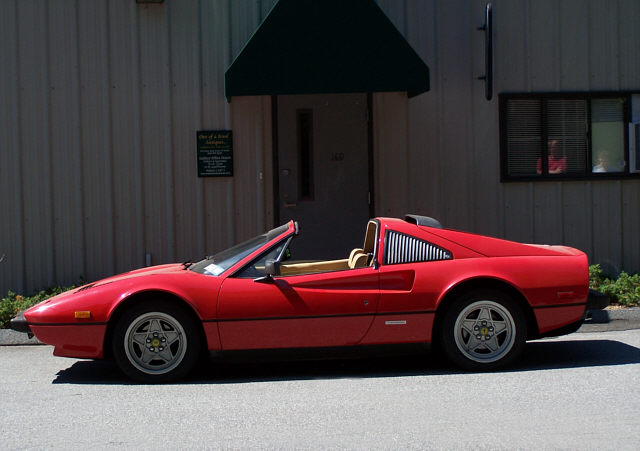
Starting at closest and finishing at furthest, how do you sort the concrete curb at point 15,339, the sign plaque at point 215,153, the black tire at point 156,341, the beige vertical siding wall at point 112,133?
1. the black tire at point 156,341
2. the concrete curb at point 15,339
3. the beige vertical siding wall at point 112,133
4. the sign plaque at point 215,153

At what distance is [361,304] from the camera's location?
19.4 feet

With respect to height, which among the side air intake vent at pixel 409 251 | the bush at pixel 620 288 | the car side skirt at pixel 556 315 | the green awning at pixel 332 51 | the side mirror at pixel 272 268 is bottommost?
the bush at pixel 620 288

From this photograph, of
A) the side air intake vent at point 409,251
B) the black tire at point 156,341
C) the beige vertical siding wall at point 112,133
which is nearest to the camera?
the black tire at point 156,341

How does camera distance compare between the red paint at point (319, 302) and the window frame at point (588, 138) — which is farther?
the window frame at point (588, 138)

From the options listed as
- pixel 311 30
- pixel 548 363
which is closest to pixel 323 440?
pixel 548 363

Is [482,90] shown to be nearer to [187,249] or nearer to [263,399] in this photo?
[187,249]

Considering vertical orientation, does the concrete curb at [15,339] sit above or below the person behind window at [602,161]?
below

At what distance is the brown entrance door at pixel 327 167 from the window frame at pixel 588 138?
196 cm

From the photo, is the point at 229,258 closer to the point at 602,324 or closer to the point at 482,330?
the point at 482,330

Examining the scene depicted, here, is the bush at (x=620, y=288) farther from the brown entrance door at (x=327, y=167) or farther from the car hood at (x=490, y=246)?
the brown entrance door at (x=327, y=167)

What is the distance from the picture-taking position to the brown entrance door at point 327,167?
1063 cm

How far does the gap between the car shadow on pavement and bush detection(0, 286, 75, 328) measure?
184cm

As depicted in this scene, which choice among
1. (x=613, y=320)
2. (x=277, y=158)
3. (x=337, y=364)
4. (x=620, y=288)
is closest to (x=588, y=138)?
(x=620, y=288)

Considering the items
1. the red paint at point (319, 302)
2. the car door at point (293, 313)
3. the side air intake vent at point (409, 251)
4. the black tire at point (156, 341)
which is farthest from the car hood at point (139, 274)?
the side air intake vent at point (409, 251)
